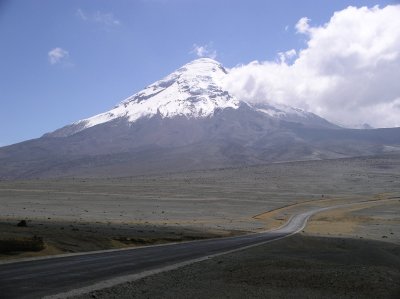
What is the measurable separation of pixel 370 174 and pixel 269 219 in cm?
10696

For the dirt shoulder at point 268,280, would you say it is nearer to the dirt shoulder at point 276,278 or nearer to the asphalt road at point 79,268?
the dirt shoulder at point 276,278

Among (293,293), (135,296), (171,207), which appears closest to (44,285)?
(135,296)

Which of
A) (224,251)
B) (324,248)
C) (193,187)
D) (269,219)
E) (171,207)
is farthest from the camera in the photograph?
(193,187)

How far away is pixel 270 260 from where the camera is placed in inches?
904

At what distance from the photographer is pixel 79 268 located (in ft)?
64.5

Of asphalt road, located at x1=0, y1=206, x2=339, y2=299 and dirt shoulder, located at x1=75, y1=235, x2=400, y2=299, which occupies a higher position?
asphalt road, located at x1=0, y1=206, x2=339, y2=299

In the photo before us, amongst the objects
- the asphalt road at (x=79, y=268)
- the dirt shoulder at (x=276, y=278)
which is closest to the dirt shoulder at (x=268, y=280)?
the dirt shoulder at (x=276, y=278)

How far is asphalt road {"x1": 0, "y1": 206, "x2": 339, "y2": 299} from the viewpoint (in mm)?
15156

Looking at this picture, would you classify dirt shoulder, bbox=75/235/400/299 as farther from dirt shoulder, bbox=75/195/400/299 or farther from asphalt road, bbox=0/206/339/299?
asphalt road, bbox=0/206/339/299

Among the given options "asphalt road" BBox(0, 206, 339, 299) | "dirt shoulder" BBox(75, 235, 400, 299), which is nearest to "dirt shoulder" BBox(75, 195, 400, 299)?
"dirt shoulder" BBox(75, 235, 400, 299)

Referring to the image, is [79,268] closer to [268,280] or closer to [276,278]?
[268,280]

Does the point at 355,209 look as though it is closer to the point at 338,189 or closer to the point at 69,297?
the point at 338,189

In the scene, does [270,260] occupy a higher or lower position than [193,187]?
lower

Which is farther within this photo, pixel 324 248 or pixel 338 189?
pixel 338 189
